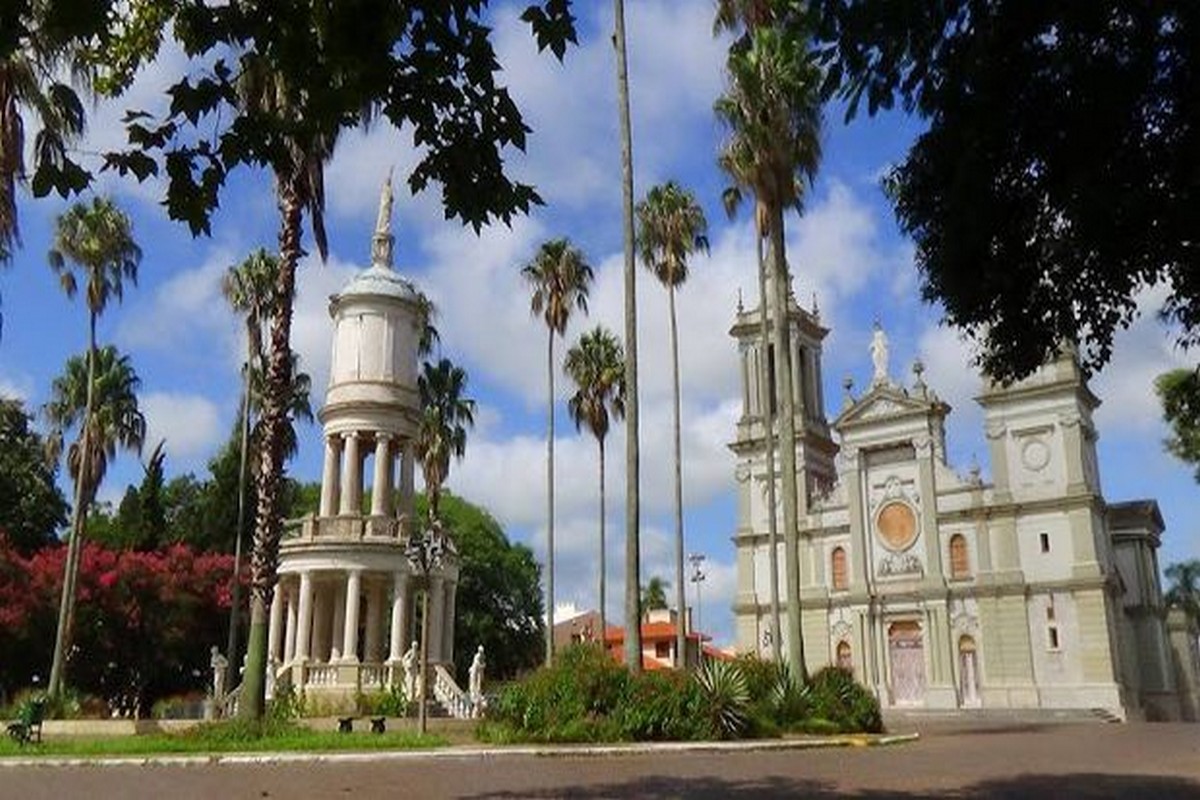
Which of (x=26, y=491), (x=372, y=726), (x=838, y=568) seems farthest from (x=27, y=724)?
(x=838, y=568)

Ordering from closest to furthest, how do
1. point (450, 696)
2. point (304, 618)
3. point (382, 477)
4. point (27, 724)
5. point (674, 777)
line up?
point (674, 777) → point (27, 724) → point (450, 696) → point (304, 618) → point (382, 477)

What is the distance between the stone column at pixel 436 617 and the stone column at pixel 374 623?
1789 millimetres

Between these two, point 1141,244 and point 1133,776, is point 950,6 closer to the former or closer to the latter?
point 1141,244

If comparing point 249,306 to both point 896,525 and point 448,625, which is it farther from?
point 896,525

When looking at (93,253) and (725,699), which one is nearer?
(725,699)

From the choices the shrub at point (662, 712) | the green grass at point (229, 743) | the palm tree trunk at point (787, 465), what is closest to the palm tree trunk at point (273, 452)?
the green grass at point (229, 743)

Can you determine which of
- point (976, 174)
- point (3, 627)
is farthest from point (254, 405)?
point (976, 174)

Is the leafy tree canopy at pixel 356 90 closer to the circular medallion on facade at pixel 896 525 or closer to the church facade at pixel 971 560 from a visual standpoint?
the church facade at pixel 971 560

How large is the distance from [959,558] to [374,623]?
101 ft

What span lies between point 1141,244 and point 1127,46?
143 cm

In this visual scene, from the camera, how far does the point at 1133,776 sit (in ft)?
52.2

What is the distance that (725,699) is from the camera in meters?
21.8

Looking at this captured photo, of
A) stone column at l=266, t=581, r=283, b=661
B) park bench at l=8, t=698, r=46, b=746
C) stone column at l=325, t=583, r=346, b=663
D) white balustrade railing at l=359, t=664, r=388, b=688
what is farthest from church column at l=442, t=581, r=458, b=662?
park bench at l=8, t=698, r=46, b=746

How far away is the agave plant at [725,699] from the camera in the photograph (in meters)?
21.5
